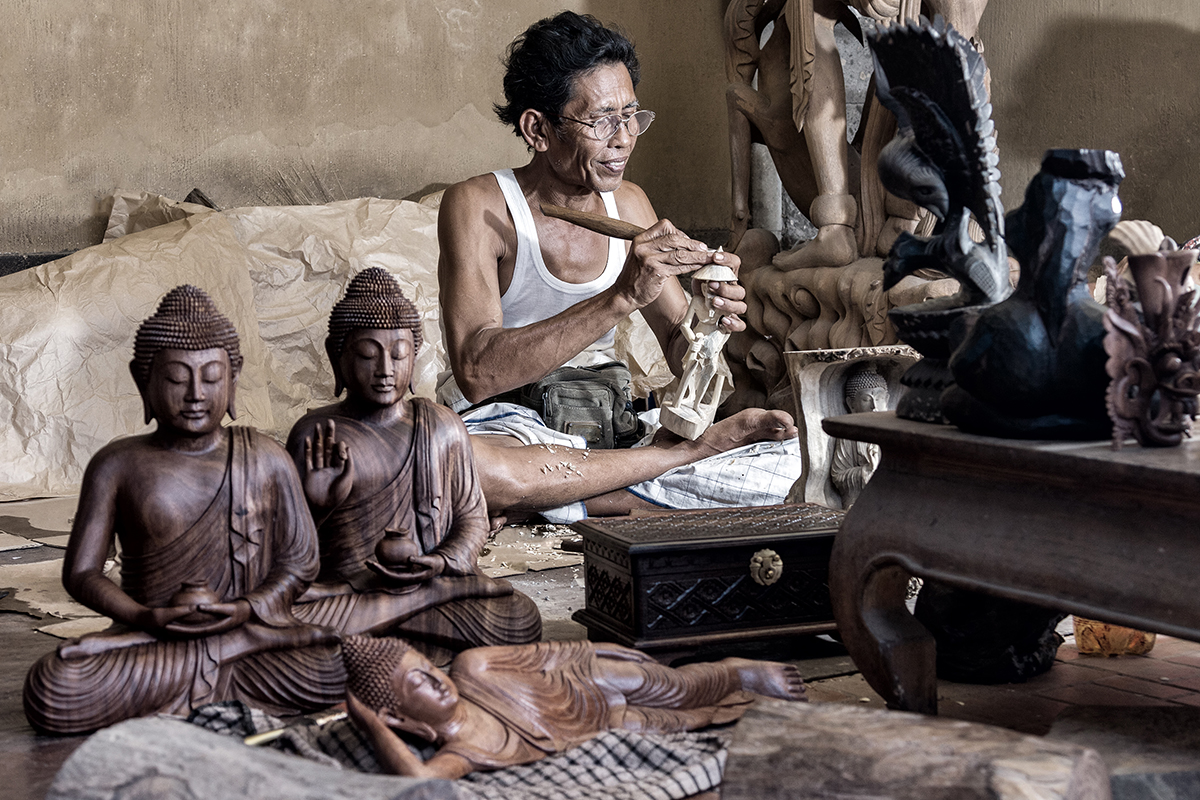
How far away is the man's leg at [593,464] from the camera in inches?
128

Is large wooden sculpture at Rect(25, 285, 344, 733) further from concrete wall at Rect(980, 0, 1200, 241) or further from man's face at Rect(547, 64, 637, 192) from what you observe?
concrete wall at Rect(980, 0, 1200, 241)

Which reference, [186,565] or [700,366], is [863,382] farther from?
[186,565]

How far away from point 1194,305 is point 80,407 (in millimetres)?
4384

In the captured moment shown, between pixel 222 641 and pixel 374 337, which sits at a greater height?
pixel 374 337

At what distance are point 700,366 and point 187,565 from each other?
1.52 m

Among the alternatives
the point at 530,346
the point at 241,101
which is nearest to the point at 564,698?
the point at 530,346

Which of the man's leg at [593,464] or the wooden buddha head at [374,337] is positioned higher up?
the wooden buddha head at [374,337]

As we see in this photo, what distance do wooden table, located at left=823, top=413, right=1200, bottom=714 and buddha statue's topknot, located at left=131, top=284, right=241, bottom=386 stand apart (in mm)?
1022

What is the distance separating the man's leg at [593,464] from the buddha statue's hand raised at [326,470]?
1.05m

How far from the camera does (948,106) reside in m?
1.92

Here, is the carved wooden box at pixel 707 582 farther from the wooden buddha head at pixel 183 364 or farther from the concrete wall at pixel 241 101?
the concrete wall at pixel 241 101

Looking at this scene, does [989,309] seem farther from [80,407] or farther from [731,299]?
[80,407]

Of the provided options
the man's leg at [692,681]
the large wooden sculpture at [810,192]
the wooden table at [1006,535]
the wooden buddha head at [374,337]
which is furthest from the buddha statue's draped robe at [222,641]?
the large wooden sculpture at [810,192]

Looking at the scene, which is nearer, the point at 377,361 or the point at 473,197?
the point at 377,361
